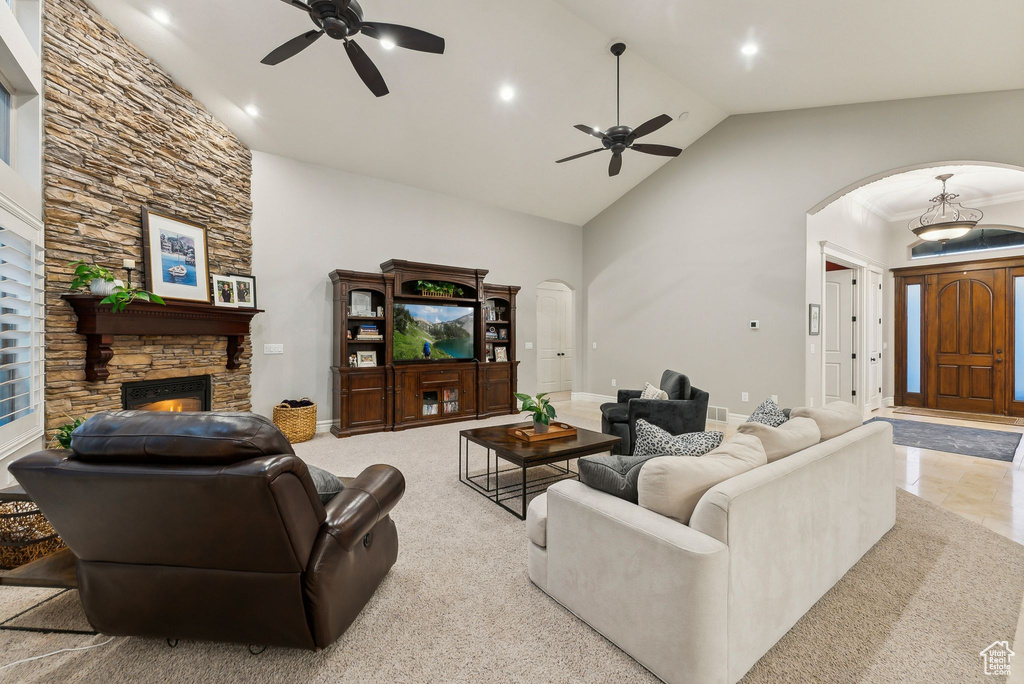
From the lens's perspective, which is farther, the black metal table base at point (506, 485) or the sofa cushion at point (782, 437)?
the black metal table base at point (506, 485)

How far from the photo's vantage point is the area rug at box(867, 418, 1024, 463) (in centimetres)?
436

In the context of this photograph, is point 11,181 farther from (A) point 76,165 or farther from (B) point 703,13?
(B) point 703,13

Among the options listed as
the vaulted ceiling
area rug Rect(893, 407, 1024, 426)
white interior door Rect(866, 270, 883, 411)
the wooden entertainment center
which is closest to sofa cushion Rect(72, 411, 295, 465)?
the vaulted ceiling

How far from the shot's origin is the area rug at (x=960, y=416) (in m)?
5.90

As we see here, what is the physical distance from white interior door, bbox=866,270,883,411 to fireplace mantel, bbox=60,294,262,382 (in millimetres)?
8252

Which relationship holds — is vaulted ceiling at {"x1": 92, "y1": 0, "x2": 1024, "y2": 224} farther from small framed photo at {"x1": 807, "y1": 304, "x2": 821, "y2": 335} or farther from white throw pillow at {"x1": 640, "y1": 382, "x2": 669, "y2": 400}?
white throw pillow at {"x1": 640, "y1": 382, "x2": 669, "y2": 400}

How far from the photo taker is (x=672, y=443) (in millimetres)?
1917

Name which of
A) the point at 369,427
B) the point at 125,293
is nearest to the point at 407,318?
the point at 369,427

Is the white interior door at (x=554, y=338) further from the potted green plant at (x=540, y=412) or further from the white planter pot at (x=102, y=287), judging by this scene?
the white planter pot at (x=102, y=287)

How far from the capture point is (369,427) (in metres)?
5.21

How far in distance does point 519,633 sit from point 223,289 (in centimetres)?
441

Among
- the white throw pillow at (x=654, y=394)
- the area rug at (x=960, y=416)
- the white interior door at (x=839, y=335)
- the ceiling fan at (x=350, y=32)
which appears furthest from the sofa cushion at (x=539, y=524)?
the area rug at (x=960, y=416)

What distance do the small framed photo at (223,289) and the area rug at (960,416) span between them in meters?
9.12

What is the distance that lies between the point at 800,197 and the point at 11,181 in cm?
683
